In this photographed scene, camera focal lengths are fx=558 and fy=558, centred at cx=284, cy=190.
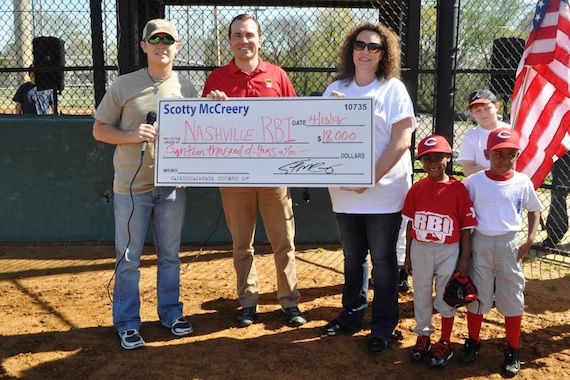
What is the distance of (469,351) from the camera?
11.9 feet

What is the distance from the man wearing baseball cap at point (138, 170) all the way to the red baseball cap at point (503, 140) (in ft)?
6.69

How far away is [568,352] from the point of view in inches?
151

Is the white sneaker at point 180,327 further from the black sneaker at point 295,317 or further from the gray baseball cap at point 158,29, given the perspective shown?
the gray baseball cap at point 158,29

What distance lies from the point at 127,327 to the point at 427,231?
7.09 feet

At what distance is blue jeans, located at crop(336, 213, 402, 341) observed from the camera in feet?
12.0

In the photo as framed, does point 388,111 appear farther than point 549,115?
No

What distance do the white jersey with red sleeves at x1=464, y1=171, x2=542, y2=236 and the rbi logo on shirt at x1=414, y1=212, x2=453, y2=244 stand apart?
20cm

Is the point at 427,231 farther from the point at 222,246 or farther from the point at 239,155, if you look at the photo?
the point at 222,246

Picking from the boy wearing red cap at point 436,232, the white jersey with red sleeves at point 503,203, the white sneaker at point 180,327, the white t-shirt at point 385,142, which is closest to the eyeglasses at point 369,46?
the white t-shirt at point 385,142

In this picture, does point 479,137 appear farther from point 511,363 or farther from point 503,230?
point 511,363

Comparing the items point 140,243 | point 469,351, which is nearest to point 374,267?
point 469,351

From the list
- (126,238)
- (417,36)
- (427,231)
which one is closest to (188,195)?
(126,238)

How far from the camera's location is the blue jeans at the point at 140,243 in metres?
3.79

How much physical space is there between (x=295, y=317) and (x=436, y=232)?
4.54ft
